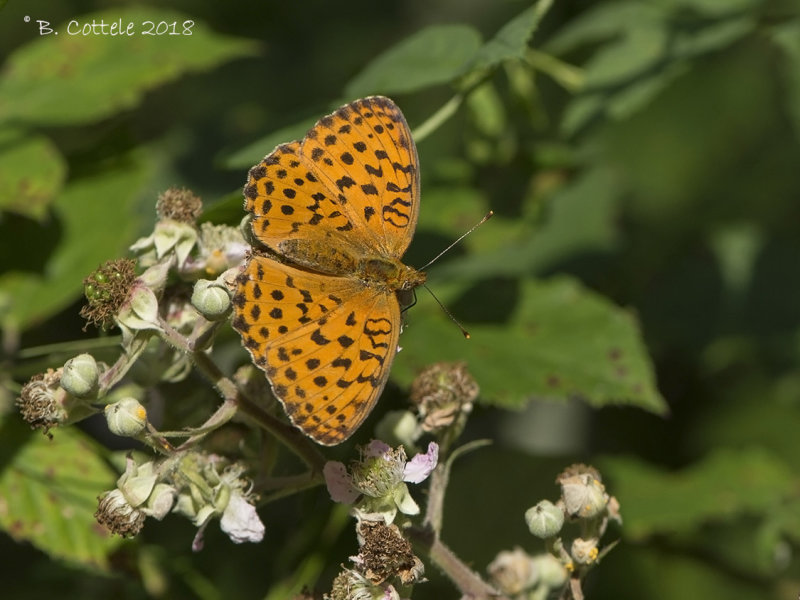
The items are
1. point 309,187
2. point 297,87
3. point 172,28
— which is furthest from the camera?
point 297,87

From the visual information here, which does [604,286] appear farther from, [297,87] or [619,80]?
[297,87]

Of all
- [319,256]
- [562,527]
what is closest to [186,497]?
[319,256]

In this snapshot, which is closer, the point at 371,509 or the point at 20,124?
the point at 371,509

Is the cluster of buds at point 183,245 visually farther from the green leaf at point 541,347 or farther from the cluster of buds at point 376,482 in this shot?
the green leaf at point 541,347

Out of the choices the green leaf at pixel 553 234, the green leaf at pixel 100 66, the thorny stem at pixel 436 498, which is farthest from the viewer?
the green leaf at pixel 553 234

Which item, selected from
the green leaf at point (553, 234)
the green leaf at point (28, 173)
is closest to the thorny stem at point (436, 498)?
the green leaf at point (553, 234)

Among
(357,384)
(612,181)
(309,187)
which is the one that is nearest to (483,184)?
(612,181)
